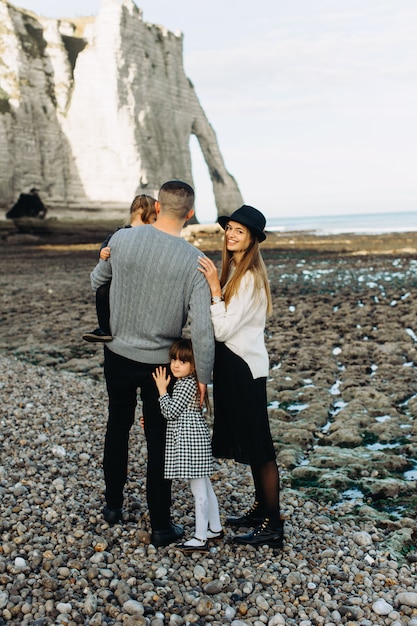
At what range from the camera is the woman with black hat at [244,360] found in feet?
12.6

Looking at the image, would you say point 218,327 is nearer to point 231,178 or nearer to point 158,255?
point 158,255

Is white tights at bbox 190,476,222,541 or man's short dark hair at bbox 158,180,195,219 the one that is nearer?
man's short dark hair at bbox 158,180,195,219

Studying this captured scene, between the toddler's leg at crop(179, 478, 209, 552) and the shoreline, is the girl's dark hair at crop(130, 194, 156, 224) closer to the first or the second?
the toddler's leg at crop(179, 478, 209, 552)

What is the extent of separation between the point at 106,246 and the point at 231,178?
47575 mm

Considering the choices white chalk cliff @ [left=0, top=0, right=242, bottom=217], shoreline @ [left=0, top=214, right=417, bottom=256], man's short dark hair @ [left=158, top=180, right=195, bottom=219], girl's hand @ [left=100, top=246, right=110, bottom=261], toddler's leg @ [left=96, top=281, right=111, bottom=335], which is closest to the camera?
man's short dark hair @ [left=158, top=180, right=195, bottom=219]

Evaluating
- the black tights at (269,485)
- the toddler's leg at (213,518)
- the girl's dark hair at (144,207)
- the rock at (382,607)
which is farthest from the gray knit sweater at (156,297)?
the rock at (382,607)

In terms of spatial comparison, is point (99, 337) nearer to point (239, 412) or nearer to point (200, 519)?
point (239, 412)

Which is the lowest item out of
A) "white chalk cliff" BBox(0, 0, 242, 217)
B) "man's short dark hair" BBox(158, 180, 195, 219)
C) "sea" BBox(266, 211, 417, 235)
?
"sea" BBox(266, 211, 417, 235)

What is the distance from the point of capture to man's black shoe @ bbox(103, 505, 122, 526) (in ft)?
14.1

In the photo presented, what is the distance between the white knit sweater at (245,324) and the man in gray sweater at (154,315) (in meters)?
0.09

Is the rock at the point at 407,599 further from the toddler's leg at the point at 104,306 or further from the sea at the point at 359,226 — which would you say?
the sea at the point at 359,226

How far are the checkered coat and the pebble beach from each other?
23.6 inches

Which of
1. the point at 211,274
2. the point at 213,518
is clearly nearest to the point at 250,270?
the point at 211,274


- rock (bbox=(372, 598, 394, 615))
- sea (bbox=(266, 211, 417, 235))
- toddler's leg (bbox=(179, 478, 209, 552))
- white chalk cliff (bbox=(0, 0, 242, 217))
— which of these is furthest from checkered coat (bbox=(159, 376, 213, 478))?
sea (bbox=(266, 211, 417, 235))
